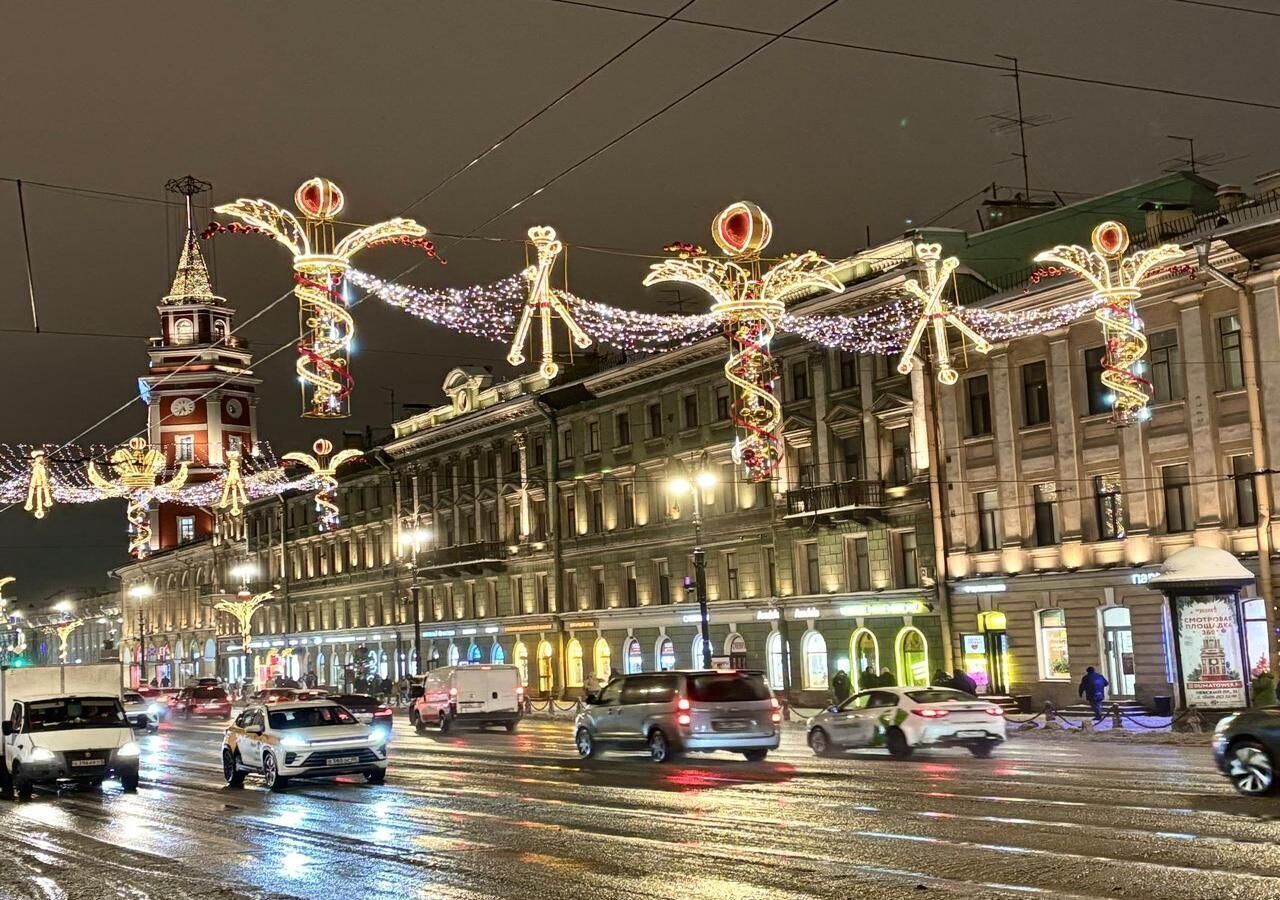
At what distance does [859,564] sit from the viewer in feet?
168

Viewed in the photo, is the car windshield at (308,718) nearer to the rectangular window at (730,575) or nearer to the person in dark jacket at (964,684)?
the person in dark jacket at (964,684)

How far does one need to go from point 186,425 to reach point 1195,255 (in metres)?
92.0

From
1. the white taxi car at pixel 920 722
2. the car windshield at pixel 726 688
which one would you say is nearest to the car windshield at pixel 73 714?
the car windshield at pixel 726 688

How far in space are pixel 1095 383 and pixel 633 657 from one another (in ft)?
85.4

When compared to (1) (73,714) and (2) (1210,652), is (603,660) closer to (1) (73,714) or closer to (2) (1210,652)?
(2) (1210,652)

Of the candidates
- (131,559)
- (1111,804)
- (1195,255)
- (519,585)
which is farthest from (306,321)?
(131,559)

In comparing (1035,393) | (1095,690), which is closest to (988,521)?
(1035,393)

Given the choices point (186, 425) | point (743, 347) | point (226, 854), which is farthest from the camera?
point (186, 425)

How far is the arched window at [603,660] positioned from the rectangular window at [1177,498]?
28.8 m

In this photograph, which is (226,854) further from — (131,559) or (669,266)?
(131,559)

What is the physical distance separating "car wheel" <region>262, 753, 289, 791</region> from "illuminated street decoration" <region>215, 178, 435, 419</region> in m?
6.32

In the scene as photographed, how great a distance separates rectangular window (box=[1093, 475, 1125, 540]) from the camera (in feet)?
138

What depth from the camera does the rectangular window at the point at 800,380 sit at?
173 ft

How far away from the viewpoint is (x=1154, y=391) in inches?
1610
